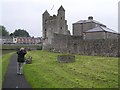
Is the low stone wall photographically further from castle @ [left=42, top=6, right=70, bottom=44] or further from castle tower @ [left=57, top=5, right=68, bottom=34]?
castle tower @ [left=57, top=5, right=68, bottom=34]

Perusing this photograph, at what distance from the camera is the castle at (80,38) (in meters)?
32.3

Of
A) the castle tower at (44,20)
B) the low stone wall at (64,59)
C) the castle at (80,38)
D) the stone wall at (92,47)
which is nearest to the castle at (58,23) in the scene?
the castle at (80,38)

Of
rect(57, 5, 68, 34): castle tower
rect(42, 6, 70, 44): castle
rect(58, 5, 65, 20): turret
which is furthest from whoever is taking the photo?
rect(58, 5, 65, 20): turret

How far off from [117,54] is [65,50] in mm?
14007

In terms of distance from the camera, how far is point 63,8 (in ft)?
205

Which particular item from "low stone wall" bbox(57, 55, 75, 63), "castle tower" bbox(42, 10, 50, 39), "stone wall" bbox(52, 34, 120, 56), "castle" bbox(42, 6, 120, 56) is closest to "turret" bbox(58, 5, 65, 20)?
"castle" bbox(42, 6, 120, 56)

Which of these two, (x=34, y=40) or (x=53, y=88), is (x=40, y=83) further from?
(x=34, y=40)

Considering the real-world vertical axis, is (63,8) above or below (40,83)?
above

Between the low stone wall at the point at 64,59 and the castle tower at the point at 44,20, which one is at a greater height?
the castle tower at the point at 44,20

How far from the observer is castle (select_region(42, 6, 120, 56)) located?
32.3m

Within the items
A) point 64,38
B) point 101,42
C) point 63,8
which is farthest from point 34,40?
point 101,42

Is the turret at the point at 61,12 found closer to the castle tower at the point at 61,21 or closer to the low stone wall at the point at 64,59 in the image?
the castle tower at the point at 61,21

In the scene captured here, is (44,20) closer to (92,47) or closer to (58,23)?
(58,23)

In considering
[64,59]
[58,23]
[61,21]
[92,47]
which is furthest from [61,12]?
[64,59]
